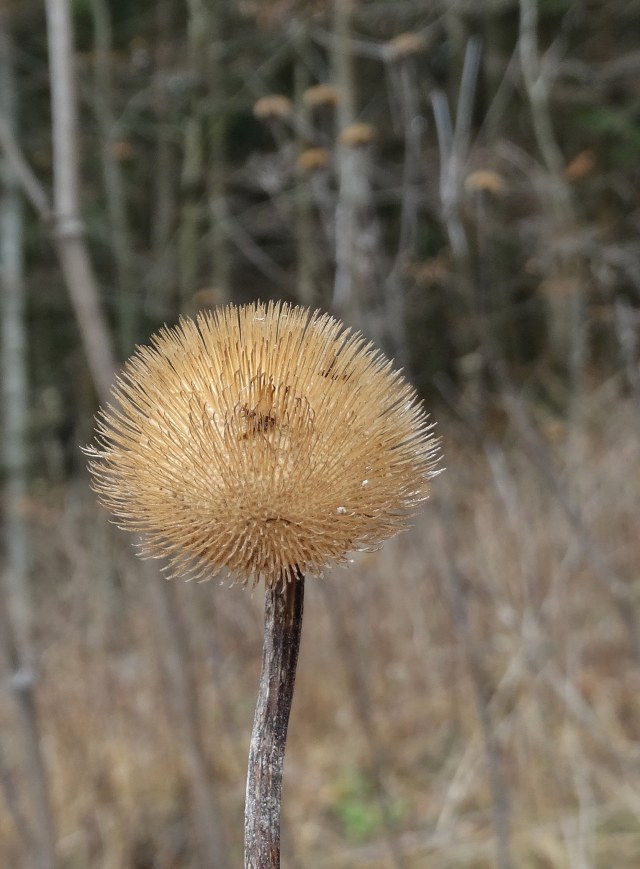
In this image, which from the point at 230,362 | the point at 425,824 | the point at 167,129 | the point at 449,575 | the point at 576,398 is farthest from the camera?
the point at 167,129

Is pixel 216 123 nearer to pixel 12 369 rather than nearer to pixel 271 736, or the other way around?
pixel 12 369

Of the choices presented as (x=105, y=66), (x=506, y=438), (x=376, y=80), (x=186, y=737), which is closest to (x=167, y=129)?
(x=105, y=66)

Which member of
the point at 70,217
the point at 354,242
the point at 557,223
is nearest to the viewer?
the point at 70,217

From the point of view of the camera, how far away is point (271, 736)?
54cm

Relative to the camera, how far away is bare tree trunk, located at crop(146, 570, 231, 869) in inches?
66.2

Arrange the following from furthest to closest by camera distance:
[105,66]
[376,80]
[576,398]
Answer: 1. [376,80]
2. [105,66]
3. [576,398]

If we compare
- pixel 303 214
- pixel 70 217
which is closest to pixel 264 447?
pixel 70 217

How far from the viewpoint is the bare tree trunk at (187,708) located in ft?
5.52

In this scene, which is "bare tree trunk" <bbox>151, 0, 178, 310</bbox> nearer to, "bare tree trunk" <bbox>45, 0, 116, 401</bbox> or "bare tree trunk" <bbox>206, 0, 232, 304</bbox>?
"bare tree trunk" <bbox>206, 0, 232, 304</bbox>

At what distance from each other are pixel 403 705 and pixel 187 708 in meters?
2.88

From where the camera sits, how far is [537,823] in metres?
3.46

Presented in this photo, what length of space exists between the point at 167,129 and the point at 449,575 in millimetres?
5892

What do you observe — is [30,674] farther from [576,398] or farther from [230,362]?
[576,398]

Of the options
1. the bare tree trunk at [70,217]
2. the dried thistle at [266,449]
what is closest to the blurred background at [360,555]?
the bare tree trunk at [70,217]
